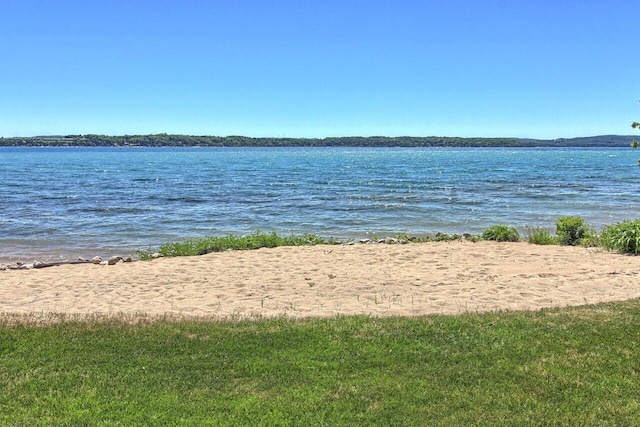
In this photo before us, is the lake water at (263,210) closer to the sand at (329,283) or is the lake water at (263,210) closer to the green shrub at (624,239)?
the sand at (329,283)

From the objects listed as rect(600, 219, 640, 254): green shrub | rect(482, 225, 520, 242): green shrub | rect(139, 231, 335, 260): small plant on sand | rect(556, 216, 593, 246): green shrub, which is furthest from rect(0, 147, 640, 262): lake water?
rect(600, 219, 640, 254): green shrub

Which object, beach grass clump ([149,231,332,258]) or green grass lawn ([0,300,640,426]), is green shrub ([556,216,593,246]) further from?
green grass lawn ([0,300,640,426])

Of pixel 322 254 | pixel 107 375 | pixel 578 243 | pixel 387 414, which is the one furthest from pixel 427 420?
pixel 578 243

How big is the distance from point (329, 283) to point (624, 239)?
24.6 ft

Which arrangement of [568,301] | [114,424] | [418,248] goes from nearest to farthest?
[114,424], [568,301], [418,248]

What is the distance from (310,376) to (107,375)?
1.99m

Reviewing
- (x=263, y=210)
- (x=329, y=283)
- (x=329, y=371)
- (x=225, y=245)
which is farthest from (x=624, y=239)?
(x=263, y=210)

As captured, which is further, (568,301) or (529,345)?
(568,301)

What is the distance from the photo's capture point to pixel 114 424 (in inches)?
182

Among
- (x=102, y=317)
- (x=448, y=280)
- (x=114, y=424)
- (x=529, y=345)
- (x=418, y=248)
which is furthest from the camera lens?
(x=418, y=248)

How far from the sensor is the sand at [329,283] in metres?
8.72

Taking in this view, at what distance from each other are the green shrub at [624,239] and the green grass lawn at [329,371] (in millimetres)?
6272

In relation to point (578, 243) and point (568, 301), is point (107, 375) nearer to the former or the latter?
point (568, 301)

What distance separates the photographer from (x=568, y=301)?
889 cm
